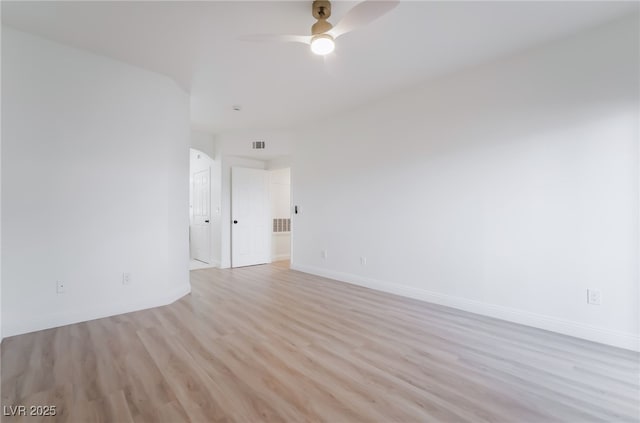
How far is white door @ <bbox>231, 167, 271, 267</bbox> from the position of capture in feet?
18.6

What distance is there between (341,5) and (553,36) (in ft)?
6.64

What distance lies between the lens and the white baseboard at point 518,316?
2316 mm

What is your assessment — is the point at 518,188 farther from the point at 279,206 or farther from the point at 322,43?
the point at 279,206

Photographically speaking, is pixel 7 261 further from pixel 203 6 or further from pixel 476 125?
pixel 476 125

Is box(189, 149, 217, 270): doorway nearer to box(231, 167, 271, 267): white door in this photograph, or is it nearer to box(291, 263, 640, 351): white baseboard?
box(231, 167, 271, 267): white door

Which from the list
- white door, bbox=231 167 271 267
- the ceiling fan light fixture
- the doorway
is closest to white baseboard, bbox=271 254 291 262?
white door, bbox=231 167 271 267

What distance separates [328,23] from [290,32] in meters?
0.66

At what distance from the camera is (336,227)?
4.71 meters

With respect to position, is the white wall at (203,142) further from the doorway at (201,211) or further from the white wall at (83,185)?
the white wall at (83,185)

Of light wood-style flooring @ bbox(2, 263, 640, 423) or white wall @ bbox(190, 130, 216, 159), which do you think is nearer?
light wood-style flooring @ bbox(2, 263, 640, 423)

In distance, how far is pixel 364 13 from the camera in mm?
1813

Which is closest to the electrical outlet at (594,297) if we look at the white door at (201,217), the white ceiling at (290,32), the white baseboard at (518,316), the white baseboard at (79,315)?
the white baseboard at (518,316)

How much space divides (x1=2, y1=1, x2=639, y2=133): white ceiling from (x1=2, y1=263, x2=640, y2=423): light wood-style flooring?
8.95 ft

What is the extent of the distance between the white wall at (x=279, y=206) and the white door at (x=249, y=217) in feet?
1.20
